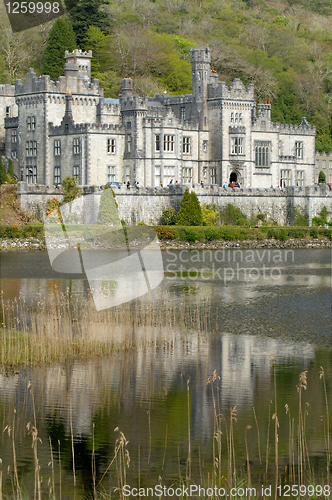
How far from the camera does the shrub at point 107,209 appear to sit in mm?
61750

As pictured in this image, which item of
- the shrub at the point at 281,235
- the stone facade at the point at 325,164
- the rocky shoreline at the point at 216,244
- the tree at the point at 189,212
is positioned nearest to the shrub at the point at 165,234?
the rocky shoreline at the point at 216,244

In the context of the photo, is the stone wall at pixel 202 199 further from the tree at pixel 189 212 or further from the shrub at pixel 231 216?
the tree at pixel 189 212

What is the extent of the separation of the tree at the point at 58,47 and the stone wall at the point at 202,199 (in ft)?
68.2

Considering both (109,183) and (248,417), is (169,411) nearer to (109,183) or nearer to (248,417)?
(248,417)

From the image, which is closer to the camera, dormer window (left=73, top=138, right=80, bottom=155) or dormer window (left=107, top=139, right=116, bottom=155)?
dormer window (left=73, top=138, right=80, bottom=155)

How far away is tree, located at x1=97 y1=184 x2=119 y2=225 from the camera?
203ft

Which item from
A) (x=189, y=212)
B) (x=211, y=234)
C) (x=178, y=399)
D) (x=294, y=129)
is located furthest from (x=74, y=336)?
(x=294, y=129)

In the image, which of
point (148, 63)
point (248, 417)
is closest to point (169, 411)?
point (248, 417)

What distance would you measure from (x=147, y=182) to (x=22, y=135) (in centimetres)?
1072

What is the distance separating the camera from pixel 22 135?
7000cm

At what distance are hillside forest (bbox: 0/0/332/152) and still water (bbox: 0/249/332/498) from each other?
5856cm

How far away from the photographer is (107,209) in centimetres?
6175

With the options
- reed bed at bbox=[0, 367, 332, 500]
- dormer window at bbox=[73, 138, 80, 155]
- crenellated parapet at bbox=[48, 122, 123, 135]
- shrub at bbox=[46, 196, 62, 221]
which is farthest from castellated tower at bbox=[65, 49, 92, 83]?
reed bed at bbox=[0, 367, 332, 500]

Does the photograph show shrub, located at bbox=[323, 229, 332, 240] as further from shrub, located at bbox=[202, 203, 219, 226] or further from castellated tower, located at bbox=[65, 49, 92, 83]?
castellated tower, located at bbox=[65, 49, 92, 83]
